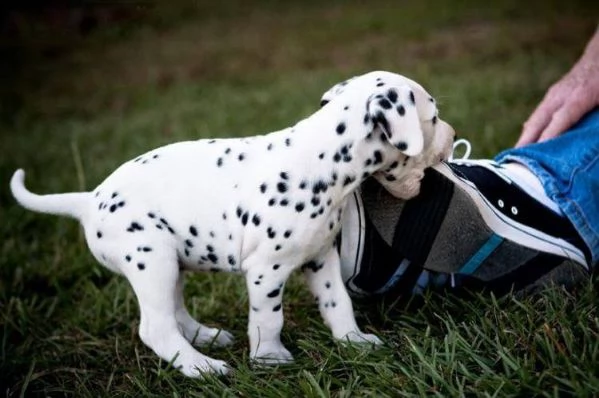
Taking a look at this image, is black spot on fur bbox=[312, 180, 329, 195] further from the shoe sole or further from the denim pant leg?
the denim pant leg

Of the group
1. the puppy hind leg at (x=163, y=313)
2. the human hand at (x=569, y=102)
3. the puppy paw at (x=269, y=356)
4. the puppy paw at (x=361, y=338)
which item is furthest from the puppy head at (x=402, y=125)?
the human hand at (x=569, y=102)

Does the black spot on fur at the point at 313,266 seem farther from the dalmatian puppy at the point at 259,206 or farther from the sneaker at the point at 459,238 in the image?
the sneaker at the point at 459,238

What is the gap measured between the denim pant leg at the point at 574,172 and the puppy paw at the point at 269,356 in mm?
1357

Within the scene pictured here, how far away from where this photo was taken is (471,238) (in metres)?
2.75

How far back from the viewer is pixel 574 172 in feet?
9.57

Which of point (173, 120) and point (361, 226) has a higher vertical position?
point (361, 226)

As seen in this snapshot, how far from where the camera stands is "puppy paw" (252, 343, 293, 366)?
102 inches

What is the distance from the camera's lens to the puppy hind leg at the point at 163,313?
2.48 m

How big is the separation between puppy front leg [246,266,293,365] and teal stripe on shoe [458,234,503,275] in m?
0.81

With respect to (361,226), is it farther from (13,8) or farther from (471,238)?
(13,8)

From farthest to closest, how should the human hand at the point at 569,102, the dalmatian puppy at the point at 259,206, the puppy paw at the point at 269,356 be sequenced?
the human hand at the point at 569,102 → the puppy paw at the point at 269,356 → the dalmatian puppy at the point at 259,206

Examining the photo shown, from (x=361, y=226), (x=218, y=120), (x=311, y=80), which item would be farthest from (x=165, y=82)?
(x=361, y=226)

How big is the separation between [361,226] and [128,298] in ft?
4.83

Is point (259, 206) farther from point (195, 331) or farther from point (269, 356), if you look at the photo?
point (195, 331)
